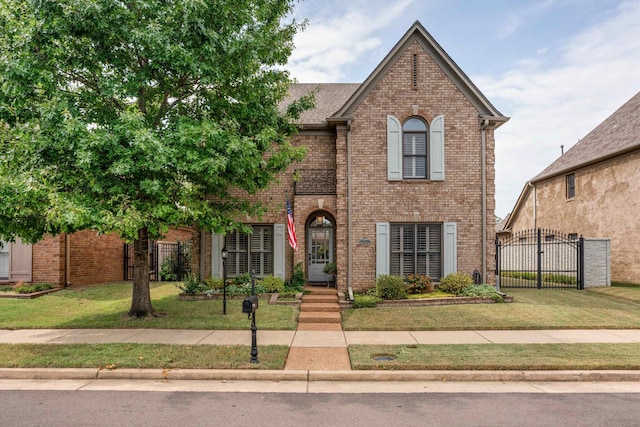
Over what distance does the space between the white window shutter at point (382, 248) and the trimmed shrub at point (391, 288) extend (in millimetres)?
668

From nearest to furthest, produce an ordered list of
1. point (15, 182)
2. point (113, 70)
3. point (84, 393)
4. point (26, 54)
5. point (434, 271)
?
point (84, 393) < point (15, 182) < point (26, 54) < point (113, 70) < point (434, 271)

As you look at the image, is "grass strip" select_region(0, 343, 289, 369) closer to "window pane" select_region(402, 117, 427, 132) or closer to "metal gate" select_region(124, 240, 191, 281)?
"window pane" select_region(402, 117, 427, 132)

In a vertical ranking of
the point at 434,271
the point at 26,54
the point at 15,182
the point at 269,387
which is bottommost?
the point at 269,387

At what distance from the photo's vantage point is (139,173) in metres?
8.81

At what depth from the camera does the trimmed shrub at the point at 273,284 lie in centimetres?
1296

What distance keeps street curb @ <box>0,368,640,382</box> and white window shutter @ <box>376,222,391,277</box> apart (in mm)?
6633

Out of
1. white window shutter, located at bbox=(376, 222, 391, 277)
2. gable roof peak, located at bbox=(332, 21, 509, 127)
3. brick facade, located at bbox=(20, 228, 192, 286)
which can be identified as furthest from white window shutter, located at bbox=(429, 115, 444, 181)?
brick facade, located at bbox=(20, 228, 192, 286)

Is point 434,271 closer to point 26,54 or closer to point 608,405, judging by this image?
point 608,405

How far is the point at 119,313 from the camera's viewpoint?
11117 millimetres

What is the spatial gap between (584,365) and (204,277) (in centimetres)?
1118

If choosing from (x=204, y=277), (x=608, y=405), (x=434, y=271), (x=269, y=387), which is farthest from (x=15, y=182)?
(x=434, y=271)

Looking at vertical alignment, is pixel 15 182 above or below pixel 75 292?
above

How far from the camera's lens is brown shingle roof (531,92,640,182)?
59.6ft

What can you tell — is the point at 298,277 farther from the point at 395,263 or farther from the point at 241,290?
the point at 395,263
